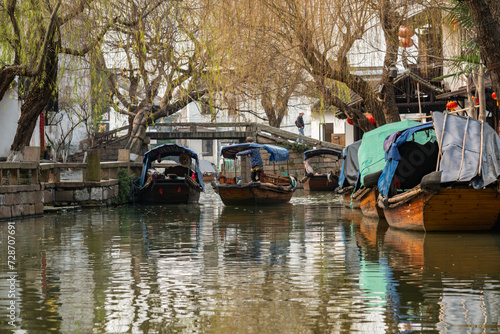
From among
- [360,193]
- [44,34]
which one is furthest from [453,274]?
[44,34]

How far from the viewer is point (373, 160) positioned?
Result: 1542 cm

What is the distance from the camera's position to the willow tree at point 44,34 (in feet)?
42.9

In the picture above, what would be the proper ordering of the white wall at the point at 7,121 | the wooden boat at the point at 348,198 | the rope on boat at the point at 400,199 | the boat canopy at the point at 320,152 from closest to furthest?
the rope on boat at the point at 400,199 → the wooden boat at the point at 348,198 → the white wall at the point at 7,121 → the boat canopy at the point at 320,152

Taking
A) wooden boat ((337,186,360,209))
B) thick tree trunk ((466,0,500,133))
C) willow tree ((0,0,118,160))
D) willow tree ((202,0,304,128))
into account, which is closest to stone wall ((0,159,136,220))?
willow tree ((0,0,118,160))

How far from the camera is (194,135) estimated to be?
3672 centimetres

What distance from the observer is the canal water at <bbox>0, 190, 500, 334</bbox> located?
18.3 ft

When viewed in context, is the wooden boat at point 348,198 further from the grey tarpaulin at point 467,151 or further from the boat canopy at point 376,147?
the grey tarpaulin at point 467,151

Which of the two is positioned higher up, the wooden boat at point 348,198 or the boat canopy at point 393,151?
the boat canopy at point 393,151

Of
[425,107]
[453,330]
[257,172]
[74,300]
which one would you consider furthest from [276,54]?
[425,107]

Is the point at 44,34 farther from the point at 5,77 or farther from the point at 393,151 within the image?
the point at 393,151

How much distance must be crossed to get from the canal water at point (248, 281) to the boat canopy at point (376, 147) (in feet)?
6.27

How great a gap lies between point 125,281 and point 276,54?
9.42 meters

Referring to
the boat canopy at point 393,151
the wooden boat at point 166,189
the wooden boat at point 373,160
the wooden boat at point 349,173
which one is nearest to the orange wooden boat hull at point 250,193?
the wooden boat at point 166,189

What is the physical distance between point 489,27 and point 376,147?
6.97 metres
